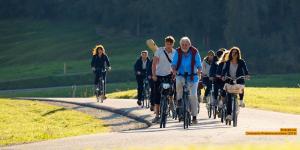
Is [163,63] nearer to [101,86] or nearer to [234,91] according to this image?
[234,91]

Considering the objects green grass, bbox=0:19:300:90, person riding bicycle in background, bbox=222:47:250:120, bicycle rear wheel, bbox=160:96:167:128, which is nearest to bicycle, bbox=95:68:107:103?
bicycle rear wheel, bbox=160:96:167:128

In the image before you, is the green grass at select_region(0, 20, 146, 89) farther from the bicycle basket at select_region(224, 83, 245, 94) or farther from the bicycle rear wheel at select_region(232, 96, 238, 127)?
the bicycle basket at select_region(224, 83, 245, 94)

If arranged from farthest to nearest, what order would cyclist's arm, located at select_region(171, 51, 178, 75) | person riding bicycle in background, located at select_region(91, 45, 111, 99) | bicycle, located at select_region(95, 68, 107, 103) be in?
1. bicycle, located at select_region(95, 68, 107, 103)
2. person riding bicycle in background, located at select_region(91, 45, 111, 99)
3. cyclist's arm, located at select_region(171, 51, 178, 75)

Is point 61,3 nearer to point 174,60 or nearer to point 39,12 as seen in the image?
point 39,12

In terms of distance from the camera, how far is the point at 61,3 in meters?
118

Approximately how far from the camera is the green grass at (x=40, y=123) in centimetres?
1862

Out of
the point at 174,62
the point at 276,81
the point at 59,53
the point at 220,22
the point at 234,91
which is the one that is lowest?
the point at 234,91

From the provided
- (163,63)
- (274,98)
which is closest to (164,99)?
(163,63)

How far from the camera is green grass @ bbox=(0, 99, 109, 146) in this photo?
733 inches

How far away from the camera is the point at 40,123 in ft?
76.7

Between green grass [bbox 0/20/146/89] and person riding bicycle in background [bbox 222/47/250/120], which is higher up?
green grass [bbox 0/20/146/89]

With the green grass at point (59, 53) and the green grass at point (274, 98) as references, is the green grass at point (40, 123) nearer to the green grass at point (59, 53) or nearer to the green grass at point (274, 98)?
the green grass at point (274, 98)

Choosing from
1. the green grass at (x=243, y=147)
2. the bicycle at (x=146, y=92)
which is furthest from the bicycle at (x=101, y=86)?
the green grass at (x=243, y=147)

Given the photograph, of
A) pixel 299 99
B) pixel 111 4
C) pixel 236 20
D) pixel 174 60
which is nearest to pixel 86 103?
pixel 299 99
